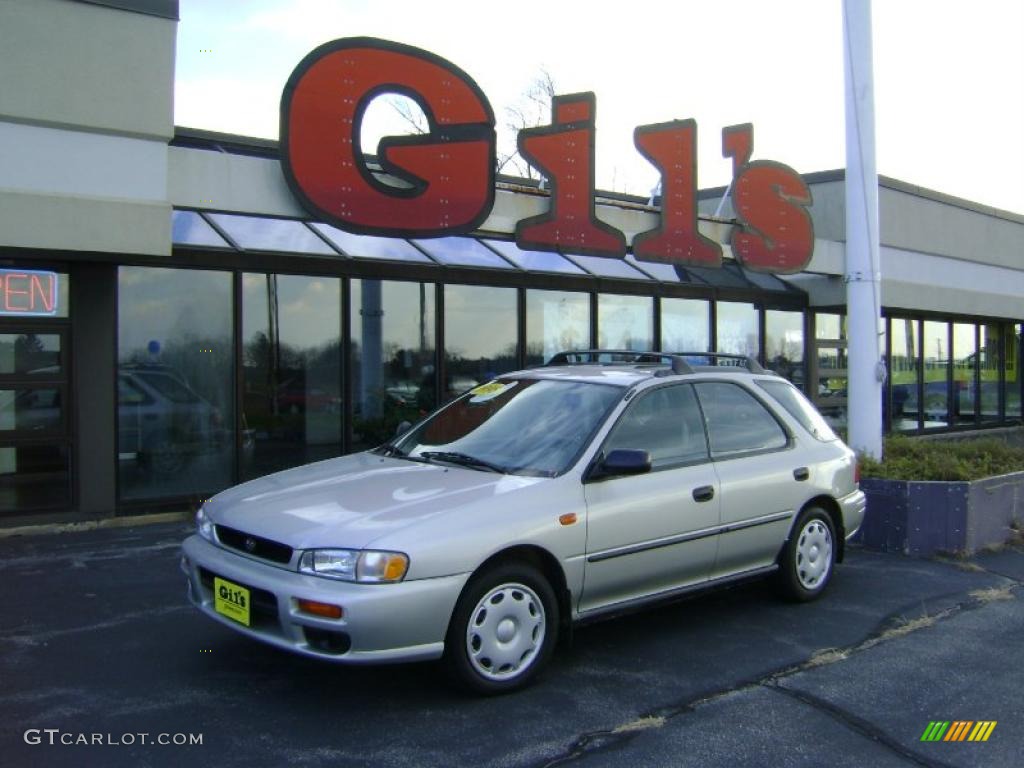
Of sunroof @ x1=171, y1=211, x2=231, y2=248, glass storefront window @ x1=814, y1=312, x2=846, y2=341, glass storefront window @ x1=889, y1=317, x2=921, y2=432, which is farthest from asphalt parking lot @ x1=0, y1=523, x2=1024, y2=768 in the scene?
glass storefront window @ x1=889, y1=317, x2=921, y2=432

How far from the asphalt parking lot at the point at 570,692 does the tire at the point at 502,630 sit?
13 cm

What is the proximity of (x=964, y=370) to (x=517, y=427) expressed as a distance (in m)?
17.6

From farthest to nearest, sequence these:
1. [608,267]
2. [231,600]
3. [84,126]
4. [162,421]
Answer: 1. [608,267]
2. [162,421]
3. [84,126]
4. [231,600]

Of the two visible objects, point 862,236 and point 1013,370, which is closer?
point 862,236

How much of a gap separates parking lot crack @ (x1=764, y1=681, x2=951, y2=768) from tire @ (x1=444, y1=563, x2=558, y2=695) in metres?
1.23

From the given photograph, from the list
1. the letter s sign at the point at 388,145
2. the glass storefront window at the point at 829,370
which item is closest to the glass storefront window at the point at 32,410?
the letter s sign at the point at 388,145

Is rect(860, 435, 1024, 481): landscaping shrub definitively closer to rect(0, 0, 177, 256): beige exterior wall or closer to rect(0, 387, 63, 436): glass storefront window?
rect(0, 0, 177, 256): beige exterior wall

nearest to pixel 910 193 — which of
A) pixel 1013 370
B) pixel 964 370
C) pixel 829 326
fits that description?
pixel 829 326

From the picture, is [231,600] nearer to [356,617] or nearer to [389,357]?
[356,617]

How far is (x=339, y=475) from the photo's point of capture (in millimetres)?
5188

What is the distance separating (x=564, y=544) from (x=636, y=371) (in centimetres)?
157

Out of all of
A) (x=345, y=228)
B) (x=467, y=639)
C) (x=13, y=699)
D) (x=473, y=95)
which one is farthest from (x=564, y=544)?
(x=473, y=95)

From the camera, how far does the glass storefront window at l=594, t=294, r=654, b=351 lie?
1314 cm

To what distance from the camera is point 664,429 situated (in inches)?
218
